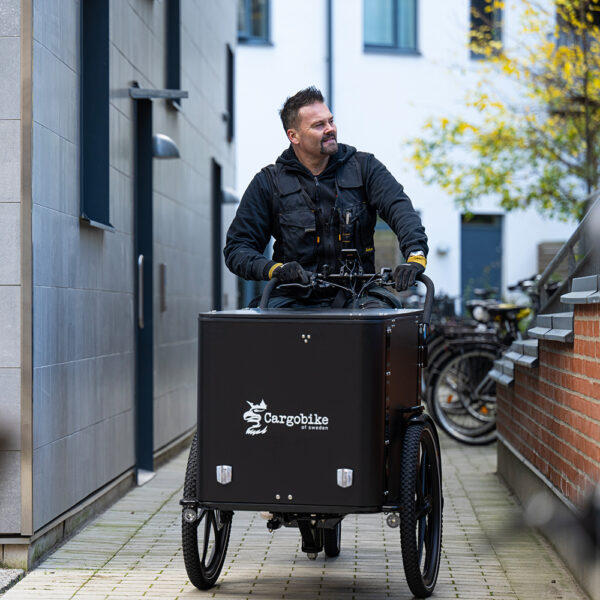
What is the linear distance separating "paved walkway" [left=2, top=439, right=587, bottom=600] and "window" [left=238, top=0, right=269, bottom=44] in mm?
16090

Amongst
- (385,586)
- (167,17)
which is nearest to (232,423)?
(385,586)

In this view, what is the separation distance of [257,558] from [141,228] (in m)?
3.49

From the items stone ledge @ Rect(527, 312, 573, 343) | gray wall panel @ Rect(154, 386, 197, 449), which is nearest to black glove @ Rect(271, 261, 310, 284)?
stone ledge @ Rect(527, 312, 573, 343)

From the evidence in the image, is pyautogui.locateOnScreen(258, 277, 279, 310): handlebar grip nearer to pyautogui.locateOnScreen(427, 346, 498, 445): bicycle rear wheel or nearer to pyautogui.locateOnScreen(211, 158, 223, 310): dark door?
pyautogui.locateOnScreen(427, 346, 498, 445): bicycle rear wheel

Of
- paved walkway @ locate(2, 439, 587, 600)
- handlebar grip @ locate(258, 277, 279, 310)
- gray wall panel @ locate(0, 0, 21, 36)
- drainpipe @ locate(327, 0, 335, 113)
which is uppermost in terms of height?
drainpipe @ locate(327, 0, 335, 113)

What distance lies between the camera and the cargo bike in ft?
12.0

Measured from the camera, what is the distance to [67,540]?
539cm

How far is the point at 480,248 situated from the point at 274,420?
18159 mm

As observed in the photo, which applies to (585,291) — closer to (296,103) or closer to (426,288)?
(426,288)

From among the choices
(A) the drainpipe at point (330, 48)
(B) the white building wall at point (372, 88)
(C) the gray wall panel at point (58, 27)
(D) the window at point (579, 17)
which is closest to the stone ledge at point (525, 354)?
(C) the gray wall panel at point (58, 27)

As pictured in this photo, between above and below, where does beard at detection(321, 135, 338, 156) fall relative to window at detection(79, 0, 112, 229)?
below

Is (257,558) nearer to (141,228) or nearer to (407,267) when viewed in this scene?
(407,267)

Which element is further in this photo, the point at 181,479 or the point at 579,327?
the point at 181,479

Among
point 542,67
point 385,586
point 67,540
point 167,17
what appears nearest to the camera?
point 385,586
